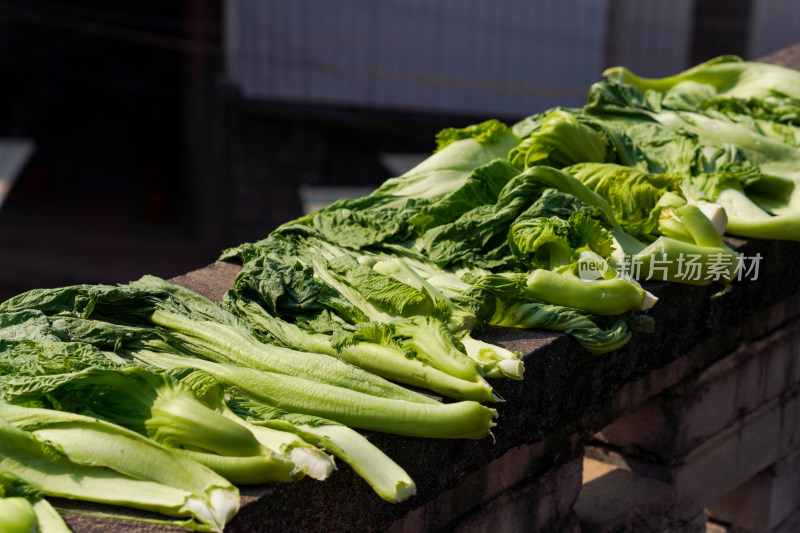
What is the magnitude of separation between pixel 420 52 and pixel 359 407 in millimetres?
10185

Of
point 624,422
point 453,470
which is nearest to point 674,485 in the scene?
point 624,422

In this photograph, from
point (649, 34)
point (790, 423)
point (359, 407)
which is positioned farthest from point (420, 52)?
point (359, 407)

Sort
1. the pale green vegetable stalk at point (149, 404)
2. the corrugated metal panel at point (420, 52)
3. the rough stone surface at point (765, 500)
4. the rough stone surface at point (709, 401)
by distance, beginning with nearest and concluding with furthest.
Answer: the pale green vegetable stalk at point (149, 404), the rough stone surface at point (709, 401), the rough stone surface at point (765, 500), the corrugated metal panel at point (420, 52)

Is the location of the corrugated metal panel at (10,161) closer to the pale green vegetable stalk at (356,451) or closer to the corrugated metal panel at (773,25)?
the pale green vegetable stalk at (356,451)

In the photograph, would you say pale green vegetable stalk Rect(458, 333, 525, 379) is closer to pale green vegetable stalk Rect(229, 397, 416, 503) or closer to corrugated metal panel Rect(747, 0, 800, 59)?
pale green vegetable stalk Rect(229, 397, 416, 503)

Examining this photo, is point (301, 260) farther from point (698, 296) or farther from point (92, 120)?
point (92, 120)

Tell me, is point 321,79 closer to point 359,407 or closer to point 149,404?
point 359,407

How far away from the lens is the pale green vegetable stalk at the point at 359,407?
6.37 feet

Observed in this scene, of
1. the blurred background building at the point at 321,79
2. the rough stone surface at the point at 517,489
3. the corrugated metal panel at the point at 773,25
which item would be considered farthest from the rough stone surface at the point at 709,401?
the corrugated metal panel at the point at 773,25

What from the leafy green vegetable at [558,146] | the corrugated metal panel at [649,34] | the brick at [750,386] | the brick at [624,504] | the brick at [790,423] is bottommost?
the brick at [790,423]

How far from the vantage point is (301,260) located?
108 inches

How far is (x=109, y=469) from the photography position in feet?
5.45

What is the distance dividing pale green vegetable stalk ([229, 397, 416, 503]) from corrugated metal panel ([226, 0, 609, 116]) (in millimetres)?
9823

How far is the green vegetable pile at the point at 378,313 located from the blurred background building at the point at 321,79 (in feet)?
18.7
